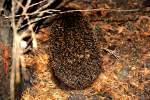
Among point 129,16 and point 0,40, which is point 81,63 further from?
point 129,16

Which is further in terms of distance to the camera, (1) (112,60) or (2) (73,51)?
(1) (112,60)

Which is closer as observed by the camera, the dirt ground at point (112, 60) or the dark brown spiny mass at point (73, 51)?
the dark brown spiny mass at point (73, 51)

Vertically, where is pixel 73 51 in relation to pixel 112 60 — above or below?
above

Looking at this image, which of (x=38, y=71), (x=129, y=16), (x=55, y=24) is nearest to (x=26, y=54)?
(x=38, y=71)

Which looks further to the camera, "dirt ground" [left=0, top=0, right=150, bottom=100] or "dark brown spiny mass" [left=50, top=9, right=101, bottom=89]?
"dirt ground" [left=0, top=0, right=150, bottom=100]
